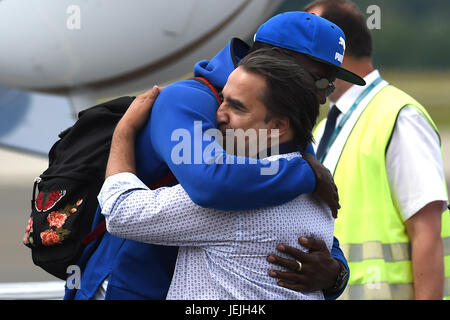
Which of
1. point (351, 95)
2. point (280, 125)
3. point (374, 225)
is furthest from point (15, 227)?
point (280, 125)

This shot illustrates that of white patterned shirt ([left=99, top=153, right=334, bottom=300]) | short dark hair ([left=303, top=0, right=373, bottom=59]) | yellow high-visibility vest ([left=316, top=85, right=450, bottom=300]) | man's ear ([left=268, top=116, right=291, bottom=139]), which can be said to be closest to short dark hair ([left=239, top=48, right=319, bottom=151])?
man's ear ([left=268, top=116, right=291, bottom=139])

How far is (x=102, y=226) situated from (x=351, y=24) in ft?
3.65

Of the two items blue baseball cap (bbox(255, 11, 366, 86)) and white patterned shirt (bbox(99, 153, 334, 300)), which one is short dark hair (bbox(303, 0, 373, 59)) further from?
white patterned shirt (bbox(99, 153, 334, 300))

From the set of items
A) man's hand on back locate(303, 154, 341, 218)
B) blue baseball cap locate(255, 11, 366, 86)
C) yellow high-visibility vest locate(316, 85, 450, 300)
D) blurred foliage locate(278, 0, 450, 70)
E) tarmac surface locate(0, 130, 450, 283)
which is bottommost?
tarmac surface locate(0, 130, 450, 283)

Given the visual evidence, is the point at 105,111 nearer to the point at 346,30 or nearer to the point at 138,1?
the point at 138,1

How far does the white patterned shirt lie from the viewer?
115 centimetres

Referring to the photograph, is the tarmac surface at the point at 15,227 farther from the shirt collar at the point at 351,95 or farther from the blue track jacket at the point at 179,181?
the blue track jacket at the point at 179,181

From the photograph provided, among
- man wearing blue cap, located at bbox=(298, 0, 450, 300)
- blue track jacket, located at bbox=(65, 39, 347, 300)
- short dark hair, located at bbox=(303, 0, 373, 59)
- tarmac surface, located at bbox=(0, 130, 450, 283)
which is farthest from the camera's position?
tarmac surface, located at bbox=(0, 130, 450, 283)

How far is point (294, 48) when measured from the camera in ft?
4.36

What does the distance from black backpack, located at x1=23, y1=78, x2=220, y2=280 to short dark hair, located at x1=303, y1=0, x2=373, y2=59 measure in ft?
2.92

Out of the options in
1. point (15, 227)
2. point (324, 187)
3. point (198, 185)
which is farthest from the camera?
point (15, 227)

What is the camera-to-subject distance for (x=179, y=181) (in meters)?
1.15

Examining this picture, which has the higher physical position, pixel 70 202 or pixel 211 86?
pixel 211 86

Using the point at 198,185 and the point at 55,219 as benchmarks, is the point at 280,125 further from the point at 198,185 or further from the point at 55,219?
the point at 55,219
